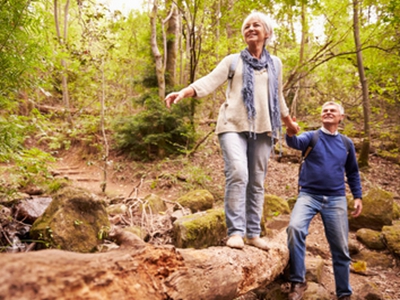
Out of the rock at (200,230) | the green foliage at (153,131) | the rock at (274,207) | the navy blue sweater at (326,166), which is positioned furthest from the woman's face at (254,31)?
the green foliage at (153,131)

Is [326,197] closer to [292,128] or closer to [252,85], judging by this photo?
[292,128]

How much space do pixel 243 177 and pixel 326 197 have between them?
1430mm

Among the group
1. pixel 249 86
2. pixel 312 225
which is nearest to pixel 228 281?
pixel 249 86

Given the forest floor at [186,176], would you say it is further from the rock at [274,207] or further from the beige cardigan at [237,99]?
the beige cardigan at [237,99]

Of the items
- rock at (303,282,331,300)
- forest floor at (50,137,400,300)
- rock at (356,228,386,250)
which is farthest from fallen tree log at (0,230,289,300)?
forest floor at (50,137,400,300)

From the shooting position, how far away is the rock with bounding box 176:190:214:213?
20.2 feet

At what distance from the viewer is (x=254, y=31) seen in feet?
9.54

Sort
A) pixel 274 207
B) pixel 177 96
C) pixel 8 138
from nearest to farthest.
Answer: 1. pixel 177 96
2. pixel 8 138
3. pixel 274 207

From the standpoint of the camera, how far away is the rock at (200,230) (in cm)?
387

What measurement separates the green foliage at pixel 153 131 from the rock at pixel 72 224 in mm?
5732

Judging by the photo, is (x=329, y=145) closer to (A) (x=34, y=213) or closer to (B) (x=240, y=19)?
(A) (x=34, y=213)

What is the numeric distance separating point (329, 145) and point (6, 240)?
188 inches

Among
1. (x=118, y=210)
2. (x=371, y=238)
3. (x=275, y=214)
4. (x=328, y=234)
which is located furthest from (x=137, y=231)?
(x=371, y=238)

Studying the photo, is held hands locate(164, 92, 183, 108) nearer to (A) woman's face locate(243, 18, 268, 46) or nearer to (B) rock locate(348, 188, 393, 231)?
(A) woman's face locate(243, 18, 268, 46)
